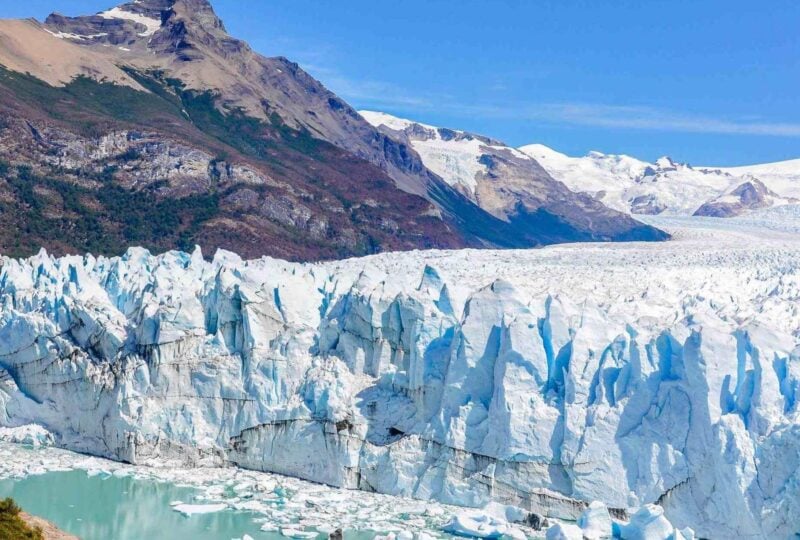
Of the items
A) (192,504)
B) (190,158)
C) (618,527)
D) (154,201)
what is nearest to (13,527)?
(192,504)

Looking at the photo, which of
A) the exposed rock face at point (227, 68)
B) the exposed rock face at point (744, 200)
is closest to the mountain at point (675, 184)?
the exposed rock face at point (744, 200)

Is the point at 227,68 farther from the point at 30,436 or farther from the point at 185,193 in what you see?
the point at 30,436

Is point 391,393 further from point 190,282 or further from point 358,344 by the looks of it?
point 190,282

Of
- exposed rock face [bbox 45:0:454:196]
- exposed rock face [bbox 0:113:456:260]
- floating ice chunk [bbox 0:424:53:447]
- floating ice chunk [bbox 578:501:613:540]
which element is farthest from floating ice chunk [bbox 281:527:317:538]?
exposed rock face [bbox 45:0:454:196]

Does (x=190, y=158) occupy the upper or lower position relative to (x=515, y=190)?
lower

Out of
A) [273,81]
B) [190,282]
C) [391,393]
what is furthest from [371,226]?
[391,393]

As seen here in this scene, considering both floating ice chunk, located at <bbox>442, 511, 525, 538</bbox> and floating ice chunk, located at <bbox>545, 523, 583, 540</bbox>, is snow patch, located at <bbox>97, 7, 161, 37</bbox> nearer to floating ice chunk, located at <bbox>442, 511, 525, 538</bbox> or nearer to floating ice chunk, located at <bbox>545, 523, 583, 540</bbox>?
floating ice chunk, located at <bbox>442, 511, 525, 538</bbox>

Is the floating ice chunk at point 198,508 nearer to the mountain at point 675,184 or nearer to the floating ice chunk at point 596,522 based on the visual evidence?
the floating ice chunk at point 596,522
